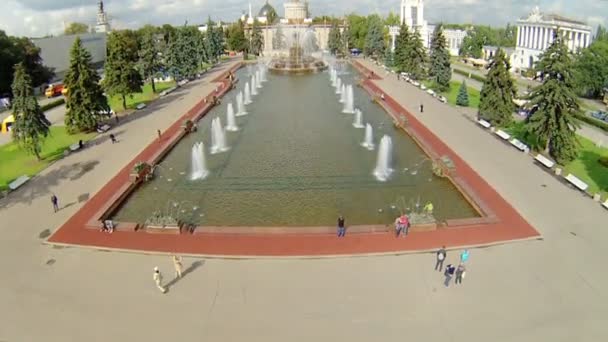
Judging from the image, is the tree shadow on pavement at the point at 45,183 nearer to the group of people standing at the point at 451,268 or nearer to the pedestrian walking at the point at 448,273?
the group of people standing at the point at 451,268

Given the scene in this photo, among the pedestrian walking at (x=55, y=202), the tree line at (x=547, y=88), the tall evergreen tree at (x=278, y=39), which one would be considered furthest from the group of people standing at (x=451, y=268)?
the tall evergreen tree at (x=278, y=39)

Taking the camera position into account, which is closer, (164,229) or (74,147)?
(164,229)

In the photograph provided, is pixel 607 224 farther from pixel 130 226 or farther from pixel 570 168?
pixel 130 226

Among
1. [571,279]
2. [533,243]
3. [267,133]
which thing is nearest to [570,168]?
[533,243]

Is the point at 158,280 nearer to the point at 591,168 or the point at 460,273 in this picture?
the point at 460,273

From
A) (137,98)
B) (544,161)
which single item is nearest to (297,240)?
(544,161)

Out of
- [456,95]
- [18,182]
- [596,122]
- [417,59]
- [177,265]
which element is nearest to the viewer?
[177,265]

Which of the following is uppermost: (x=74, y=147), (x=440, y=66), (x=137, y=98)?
(x=440, y=66)
